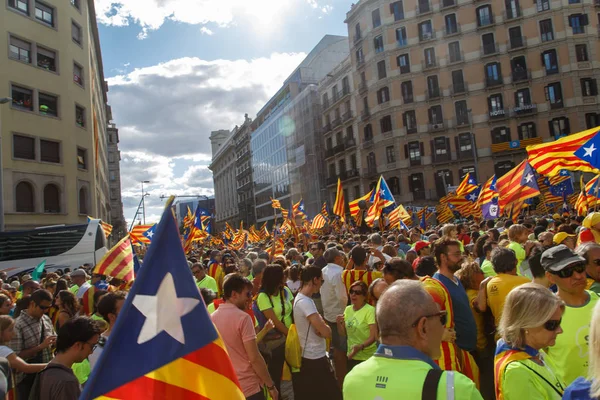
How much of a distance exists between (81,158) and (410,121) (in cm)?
2624

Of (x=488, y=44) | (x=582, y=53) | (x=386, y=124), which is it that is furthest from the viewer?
(x=386, y=124)

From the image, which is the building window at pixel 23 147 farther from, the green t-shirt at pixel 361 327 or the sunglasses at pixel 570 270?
the sunglasses at pixel 570 270

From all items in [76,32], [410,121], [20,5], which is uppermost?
[76,32]

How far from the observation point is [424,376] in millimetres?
2096

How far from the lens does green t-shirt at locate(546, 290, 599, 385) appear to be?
122 inches

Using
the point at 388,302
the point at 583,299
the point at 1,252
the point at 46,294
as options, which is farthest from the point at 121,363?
the point at 1,252

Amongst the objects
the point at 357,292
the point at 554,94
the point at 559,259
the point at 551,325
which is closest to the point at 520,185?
the point at 357,292

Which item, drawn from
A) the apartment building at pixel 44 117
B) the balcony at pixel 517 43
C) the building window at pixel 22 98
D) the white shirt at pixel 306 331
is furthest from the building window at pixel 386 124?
the white shirt at pixel 306 331

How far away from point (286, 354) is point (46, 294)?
274 centimetres

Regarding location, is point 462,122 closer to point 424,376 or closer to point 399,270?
point 399,270

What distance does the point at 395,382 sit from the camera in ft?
7.05

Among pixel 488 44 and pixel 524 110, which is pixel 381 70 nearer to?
pixel 488 44

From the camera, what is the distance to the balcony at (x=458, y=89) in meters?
41.2

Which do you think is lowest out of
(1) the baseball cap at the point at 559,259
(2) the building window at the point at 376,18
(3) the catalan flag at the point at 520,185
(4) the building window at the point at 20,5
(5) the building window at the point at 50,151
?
(1) the baseball cap at the point at 559,259
